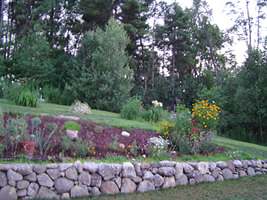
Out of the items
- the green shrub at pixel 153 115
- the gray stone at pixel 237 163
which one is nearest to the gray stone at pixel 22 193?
the gray stone at pixel 237 163

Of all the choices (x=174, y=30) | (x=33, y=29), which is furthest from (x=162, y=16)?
(x=33, y=29)

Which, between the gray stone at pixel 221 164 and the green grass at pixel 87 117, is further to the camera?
the green grass at pixel 87 117

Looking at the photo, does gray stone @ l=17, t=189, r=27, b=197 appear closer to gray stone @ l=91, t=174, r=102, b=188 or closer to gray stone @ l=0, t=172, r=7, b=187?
gray stone @ l=0, t=172, r=7, b=187

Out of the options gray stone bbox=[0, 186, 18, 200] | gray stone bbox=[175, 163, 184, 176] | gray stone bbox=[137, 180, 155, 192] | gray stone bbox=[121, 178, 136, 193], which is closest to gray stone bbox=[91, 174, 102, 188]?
gray stone bbox=[121, 178, 136, 193]

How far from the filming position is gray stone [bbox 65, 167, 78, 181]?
13.0ft

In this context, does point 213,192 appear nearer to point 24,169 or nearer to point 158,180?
point 158,180

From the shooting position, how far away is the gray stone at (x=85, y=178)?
404 cm

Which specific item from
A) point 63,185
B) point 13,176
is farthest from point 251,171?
point 13,176

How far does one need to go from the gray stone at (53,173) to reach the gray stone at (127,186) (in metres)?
0.96

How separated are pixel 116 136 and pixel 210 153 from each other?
1893 mm

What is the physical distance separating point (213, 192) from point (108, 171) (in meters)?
1.63

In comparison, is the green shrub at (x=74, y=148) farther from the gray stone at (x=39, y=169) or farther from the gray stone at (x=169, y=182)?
the gray stone at (x=169, y=182)

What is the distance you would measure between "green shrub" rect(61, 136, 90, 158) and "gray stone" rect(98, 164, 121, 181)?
55 centimetres

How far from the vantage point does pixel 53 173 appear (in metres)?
3.87
